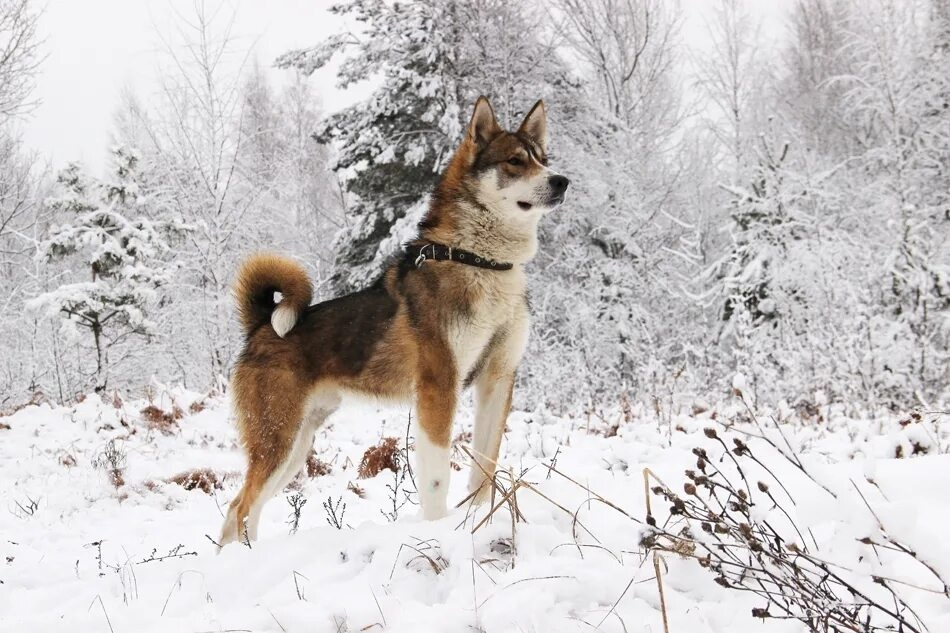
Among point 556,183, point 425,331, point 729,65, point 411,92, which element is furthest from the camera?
point 729,65

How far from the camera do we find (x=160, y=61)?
1520 centimetres

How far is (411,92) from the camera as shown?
14.3m

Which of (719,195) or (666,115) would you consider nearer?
(666,115)

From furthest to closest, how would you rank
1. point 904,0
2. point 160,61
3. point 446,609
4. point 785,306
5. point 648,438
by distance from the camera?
point 160,61 < point 904,0 < point 785,306 < point 648,438 < point 446,609

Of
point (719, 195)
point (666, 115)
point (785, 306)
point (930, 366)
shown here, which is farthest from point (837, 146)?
point (930, 366)

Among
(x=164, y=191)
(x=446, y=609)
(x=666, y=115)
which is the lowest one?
(x=446, y=609)

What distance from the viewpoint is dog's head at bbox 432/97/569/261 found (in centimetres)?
359

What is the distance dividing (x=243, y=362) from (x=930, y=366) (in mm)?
7390

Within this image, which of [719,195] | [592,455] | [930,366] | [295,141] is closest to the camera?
[592,455]

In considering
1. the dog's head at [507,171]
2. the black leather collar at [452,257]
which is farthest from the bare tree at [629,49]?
the black leather collar at [452,257]

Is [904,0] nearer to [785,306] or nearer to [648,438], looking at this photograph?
[785,306]

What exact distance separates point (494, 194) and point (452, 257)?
0.46m

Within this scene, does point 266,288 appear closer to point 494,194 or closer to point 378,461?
point 494,194

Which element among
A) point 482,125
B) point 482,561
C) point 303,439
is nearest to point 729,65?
point 482,125
